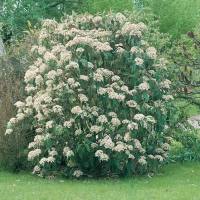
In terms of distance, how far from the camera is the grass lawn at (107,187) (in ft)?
26.6

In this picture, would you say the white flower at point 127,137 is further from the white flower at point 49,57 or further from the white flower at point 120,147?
the white flower at point 49,57

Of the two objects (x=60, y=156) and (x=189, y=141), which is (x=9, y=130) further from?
(x=189, y=141)

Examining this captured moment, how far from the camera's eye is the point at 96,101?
9.71m

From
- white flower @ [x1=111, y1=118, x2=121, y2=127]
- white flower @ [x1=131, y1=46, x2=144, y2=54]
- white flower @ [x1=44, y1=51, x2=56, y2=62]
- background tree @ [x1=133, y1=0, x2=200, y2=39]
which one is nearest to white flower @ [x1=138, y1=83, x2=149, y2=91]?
white flower @ [x1=131, y1=46, x2=144, y2=54]

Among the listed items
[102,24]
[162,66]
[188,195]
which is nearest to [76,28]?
[102,24]

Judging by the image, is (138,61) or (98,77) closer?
(98,77)

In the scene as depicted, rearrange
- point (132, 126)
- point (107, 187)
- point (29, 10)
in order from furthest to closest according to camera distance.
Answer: point (29, 10) < point (132, 126) < point (107, 187)

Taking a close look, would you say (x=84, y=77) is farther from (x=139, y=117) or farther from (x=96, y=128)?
(x=139, y=117)

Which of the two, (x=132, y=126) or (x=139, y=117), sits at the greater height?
(x=139, y=117)

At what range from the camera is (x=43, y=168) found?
10.1m

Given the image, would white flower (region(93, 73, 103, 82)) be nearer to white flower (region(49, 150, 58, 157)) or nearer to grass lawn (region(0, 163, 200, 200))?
white flower (region(49, 150, 58, 157))

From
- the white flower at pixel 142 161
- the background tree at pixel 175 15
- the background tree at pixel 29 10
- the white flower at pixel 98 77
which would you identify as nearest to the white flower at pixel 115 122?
the white flower at pixel 98 77

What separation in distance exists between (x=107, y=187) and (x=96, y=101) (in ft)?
5.99

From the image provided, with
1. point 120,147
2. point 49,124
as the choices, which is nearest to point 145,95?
point 120,147
